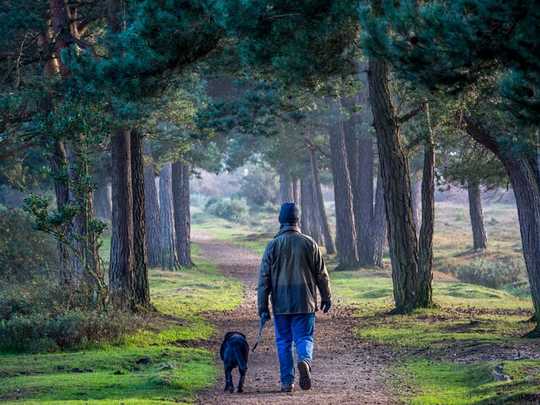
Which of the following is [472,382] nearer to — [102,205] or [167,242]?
[167,242]

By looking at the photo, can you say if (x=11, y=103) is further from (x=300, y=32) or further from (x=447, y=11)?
(x=447, y=11)

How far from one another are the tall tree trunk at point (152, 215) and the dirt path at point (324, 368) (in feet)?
33.1

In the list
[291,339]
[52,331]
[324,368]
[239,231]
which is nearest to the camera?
[291,339]

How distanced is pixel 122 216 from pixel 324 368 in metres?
6.85

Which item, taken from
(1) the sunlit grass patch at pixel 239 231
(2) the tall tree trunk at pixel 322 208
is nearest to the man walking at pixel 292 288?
(2) the tall tree trunk at pixel 322 208

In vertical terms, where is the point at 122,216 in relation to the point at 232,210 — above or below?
below

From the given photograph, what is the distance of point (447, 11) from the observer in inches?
324

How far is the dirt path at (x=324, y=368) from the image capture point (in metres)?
9.91

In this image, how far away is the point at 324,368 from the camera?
12.8 metres

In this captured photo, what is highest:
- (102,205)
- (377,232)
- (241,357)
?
(102,205)

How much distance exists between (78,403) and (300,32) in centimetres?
734

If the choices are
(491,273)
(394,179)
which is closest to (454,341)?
(394,179)

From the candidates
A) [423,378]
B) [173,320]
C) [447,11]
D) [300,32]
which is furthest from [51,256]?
[447,11]

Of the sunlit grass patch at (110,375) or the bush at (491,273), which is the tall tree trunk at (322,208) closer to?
the bush at (491,273)
